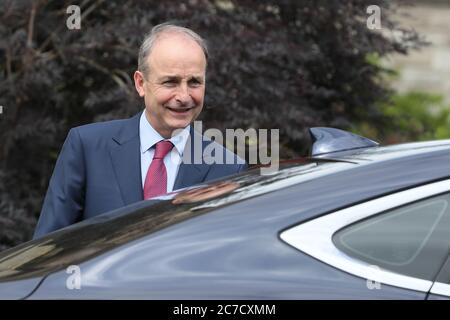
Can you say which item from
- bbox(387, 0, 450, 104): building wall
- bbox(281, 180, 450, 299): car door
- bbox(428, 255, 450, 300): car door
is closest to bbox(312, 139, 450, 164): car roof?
bbox(281, 180, 450, 299): car door

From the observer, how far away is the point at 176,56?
368 cm

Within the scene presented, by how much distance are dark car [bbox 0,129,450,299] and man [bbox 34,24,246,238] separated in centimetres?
89

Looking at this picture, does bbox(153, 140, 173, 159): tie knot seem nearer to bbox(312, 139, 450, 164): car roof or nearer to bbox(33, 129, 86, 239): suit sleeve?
bbox(33, 129, 86, 239): suit sleeve

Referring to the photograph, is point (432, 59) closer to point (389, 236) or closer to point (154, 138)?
point (154, 138)

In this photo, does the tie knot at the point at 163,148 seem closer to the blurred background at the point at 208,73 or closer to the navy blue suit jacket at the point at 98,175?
the navy blue suit jacket at the point at 98,175

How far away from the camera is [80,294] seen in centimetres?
256

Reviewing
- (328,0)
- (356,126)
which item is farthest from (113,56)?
(356,126)

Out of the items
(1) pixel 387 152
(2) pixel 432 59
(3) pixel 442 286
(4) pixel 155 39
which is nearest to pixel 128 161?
(4) pixel 155 39

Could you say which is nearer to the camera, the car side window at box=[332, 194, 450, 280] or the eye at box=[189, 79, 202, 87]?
the car side window at box=[332, 194, 450, 280]

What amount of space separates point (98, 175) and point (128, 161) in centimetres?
12

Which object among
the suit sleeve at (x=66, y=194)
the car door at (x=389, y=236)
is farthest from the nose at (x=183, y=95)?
the car door at (x=389, y=236)

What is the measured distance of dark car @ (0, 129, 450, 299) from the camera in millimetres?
2547

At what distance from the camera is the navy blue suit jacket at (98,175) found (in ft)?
12.1

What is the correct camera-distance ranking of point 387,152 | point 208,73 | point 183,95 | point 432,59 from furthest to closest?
point 432,59 < point 208,73 < point 183,95 < point 387,152
